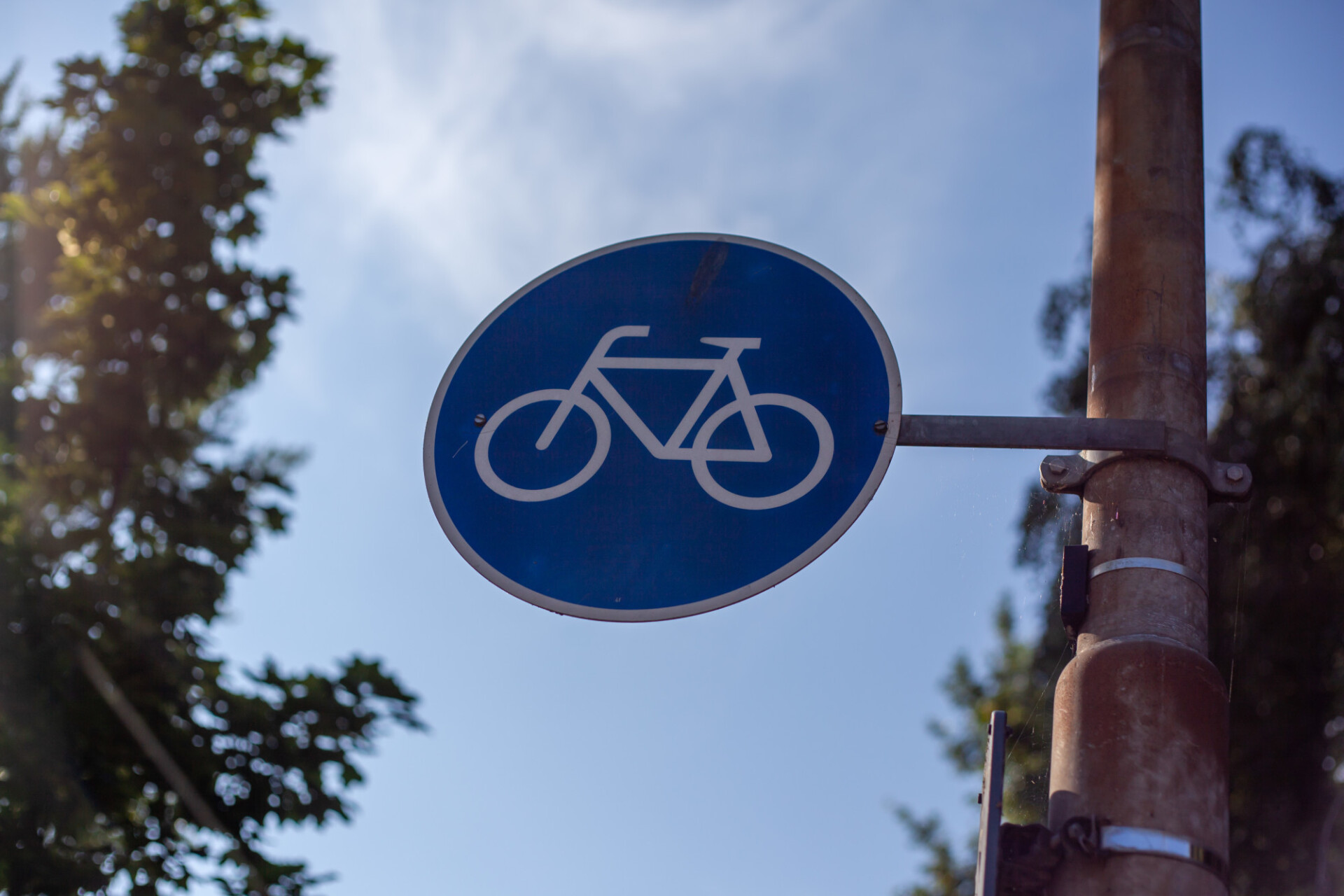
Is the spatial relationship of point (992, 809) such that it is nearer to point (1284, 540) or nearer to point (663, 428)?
point (663, 428)

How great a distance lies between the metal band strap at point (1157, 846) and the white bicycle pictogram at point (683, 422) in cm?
77

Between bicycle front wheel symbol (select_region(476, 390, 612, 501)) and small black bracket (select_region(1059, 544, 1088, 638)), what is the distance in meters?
0.85

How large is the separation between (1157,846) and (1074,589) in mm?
424

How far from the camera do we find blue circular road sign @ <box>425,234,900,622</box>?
2.10 meters

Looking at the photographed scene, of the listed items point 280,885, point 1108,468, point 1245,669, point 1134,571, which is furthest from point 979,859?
point 1245,669

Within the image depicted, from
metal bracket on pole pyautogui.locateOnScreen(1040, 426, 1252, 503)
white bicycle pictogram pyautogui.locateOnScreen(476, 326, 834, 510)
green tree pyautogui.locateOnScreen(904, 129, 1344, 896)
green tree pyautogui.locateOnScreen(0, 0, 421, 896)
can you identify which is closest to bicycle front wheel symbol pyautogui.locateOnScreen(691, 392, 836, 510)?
white bicycle pictogram pyautogui.locateOnScreen(476, 326, 834, 510)

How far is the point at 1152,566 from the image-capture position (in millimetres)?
1831

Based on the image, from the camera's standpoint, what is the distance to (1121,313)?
2.07 meters

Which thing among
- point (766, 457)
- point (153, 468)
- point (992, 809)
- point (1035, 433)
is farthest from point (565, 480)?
point (153, 468)

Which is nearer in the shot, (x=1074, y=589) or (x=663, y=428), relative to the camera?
(x=1074, y=589)

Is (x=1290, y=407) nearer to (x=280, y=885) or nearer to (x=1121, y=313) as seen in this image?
(x=280, y=885)

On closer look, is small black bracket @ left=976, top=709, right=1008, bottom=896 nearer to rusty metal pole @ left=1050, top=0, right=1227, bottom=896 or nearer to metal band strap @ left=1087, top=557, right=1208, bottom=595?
rusty metal pole @ left=1050, top=0, right=1227, bottom=896

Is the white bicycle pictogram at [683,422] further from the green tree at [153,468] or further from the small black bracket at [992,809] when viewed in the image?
the green tree at [153,468]

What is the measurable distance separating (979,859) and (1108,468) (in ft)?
2.32
